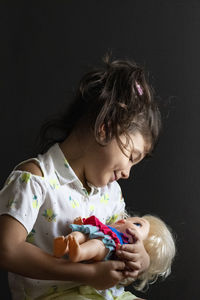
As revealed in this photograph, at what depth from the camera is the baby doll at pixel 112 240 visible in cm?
129

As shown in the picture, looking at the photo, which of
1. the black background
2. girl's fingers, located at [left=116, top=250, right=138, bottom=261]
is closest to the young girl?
girl's fingers, located at [left=116, top=250, right=138, bottom=261]

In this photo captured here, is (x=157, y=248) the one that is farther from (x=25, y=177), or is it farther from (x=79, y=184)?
(x=25, y=177)

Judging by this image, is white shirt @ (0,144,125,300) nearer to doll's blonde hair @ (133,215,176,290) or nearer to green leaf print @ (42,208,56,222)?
green leaf print @ (42,208,56,222)

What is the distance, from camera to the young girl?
4.47 ft

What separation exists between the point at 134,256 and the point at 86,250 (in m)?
0.23

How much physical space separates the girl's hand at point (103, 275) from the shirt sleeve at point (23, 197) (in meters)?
0.21

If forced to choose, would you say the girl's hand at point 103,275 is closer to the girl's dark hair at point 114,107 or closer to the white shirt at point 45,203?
the white shirt at point 45,203

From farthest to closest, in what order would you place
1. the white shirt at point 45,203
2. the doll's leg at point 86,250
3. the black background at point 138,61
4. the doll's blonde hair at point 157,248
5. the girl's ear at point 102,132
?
the black background at point 138,61, the doll's blonde hair at point 157,248, the girl's ear at point 102,132, the white shirt at point 45,203, the doll's leg at point 86,250

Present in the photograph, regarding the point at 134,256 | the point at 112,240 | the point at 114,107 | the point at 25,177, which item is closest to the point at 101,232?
the point at 112,240

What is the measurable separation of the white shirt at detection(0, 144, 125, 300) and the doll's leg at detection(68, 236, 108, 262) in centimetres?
14

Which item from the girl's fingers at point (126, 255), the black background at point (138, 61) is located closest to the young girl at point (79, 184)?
the girl's fingers at point (126, 255)

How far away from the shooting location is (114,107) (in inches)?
59.1

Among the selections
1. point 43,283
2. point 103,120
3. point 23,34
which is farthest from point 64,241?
point 23,34

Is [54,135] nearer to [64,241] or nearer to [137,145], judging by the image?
[137,145]
